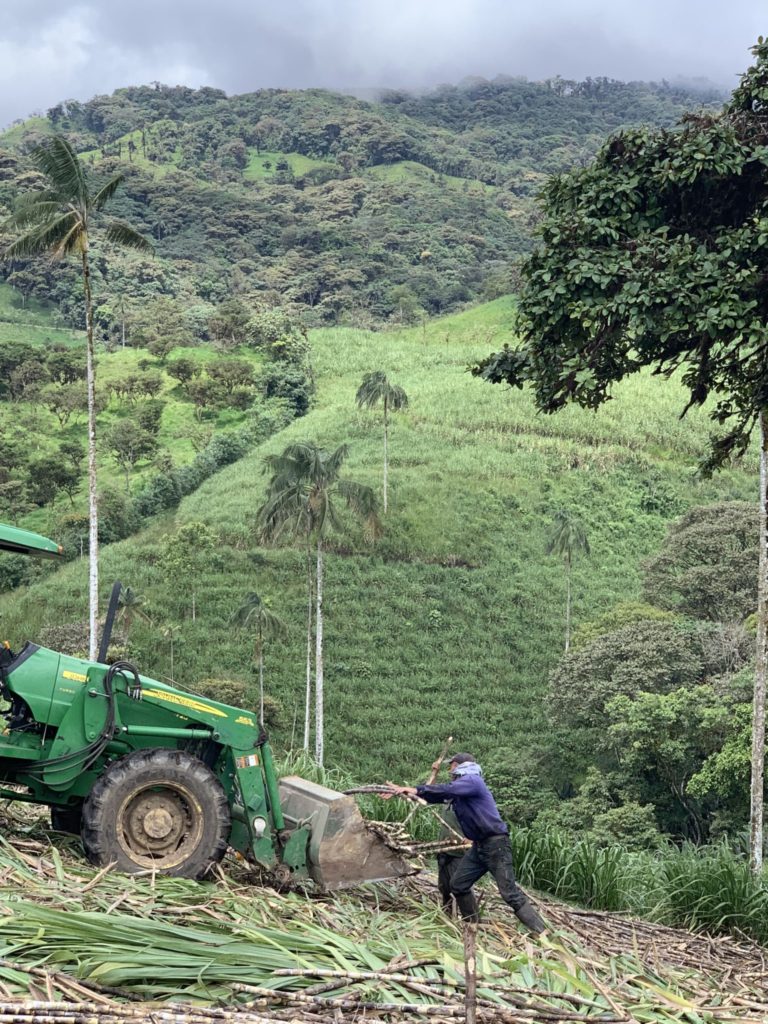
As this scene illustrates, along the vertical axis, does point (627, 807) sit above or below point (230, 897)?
below

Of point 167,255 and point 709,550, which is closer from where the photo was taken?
point 709,550

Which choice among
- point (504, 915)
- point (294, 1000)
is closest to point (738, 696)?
point (504, 915)

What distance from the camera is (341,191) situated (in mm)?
174500

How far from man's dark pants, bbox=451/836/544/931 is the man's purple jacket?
6 cm

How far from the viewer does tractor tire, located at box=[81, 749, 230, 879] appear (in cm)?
762

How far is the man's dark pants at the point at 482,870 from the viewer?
7512 mm

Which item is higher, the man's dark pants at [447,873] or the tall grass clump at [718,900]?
the man's dark pants at [447,873]

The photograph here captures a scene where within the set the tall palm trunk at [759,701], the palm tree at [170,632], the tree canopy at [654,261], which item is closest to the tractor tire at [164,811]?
the tree canopy at [654,261]

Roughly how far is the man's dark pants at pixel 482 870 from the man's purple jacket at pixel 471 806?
64mm

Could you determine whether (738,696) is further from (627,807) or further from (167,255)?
(167,255)

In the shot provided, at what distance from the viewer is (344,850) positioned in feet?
25.5

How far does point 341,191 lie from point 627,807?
510ft

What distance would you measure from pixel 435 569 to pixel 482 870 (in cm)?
5122

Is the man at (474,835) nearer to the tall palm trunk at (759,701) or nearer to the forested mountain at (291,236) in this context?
the tall palm trunk at (759,701)
